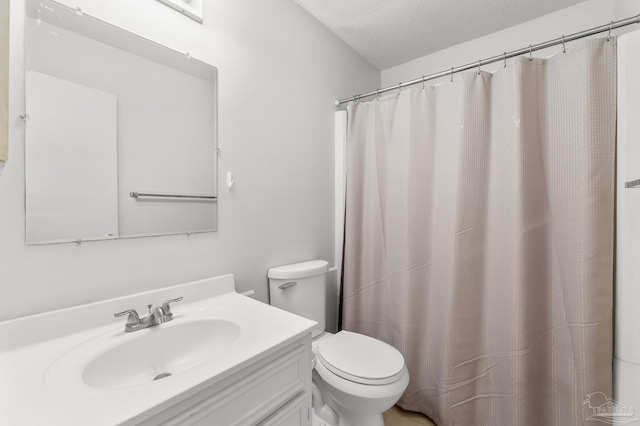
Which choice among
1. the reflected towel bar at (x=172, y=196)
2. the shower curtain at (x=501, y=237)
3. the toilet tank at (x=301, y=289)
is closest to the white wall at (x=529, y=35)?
the shower curtain at (x=501, y=237)

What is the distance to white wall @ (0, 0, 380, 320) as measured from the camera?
2.70 feet

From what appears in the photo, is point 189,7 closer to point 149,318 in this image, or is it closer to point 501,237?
point 149,318

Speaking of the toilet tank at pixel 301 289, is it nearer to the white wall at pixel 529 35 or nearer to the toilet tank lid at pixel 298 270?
the toilet tank lid at pixel 298 270

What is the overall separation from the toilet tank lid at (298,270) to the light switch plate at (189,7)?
1.20 m

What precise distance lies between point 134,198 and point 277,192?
681 mm

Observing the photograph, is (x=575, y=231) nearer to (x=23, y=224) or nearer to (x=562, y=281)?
(x=562, y=281)

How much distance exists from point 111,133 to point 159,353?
2.57ft

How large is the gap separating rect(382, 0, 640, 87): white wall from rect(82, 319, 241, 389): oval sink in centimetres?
210

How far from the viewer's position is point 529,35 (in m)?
1.75

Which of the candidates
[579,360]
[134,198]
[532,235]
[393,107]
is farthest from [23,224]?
[579,360]

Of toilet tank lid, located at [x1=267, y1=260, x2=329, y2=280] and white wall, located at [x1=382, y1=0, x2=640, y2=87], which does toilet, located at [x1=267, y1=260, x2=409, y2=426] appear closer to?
toilet tank lid, located at [x1=267, y1=260, x2=329, y2=280]

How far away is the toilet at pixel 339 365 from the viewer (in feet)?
3.81

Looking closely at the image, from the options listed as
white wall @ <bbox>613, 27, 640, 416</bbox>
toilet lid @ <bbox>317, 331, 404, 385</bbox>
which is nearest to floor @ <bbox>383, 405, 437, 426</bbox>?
toilet lid @ <bbox>317, 331, 404, 385</bbox>

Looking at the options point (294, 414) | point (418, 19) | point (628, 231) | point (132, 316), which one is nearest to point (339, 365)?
point (294, 414)
